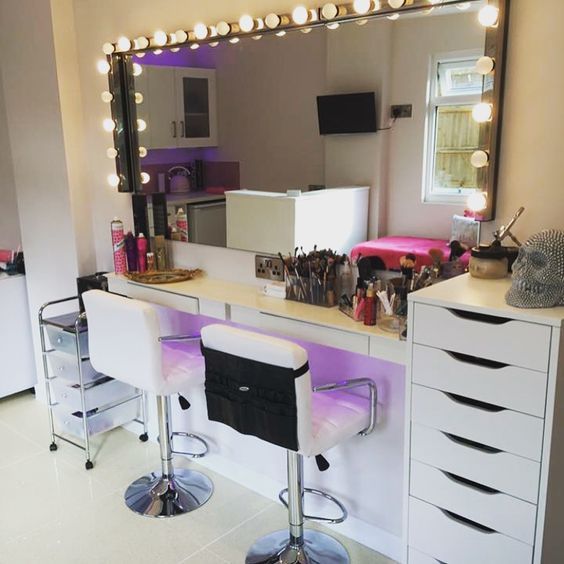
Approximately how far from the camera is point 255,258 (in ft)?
8.03

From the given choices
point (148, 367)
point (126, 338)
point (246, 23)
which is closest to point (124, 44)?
point (246, 23)

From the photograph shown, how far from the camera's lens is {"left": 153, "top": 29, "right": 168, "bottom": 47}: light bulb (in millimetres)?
2518

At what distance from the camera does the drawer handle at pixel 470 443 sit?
1548 millimetres

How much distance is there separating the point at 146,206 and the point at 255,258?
0.70m

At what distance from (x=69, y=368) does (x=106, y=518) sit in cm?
75

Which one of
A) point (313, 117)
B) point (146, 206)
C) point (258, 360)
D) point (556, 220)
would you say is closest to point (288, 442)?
point (258, 360)

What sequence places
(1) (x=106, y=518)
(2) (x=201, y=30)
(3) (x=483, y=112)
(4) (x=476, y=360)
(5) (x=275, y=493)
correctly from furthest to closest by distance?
(5) (x=275, y=493)
(1) (x=106, y=518)
(2) (x=201, y=30)
(3) (x=483, y=112)
(4) (x=476, y=360)

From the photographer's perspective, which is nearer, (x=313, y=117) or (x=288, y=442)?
(x=288, y=442)

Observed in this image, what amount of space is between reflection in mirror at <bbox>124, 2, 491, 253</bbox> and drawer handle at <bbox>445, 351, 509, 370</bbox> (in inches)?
22.1

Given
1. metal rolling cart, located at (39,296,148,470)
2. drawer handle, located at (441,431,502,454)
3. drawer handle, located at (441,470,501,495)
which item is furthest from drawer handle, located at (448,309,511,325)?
metal rolling cart, located at (39,296,148,470)

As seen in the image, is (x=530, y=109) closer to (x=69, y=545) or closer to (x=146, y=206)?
(x=146, y=206)

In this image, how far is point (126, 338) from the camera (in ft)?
7.36

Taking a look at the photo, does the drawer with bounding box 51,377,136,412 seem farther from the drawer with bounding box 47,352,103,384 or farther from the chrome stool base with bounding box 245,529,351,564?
the chrome stool base with bounding box 245,529,351,564

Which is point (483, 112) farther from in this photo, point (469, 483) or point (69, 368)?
point (69, 368)
